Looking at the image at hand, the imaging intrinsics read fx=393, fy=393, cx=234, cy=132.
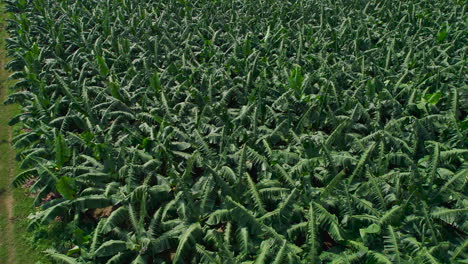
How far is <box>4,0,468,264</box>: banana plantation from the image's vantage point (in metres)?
6.12

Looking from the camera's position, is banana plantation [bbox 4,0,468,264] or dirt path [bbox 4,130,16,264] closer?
banana plantation [bbox 4,0,468,264]

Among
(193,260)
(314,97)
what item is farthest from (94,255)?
(314,97)

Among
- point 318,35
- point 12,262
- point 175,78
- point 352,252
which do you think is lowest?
point 12,262

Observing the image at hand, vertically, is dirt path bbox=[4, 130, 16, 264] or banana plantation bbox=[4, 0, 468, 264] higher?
banana plantation bbox=[4, 0, 468, 264]

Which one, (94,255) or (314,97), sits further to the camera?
(314,97)

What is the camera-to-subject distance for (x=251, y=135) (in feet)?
26.0

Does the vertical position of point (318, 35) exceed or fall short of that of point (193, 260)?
it exceeds it

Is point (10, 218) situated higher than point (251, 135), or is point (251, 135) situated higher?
point (251, 135)

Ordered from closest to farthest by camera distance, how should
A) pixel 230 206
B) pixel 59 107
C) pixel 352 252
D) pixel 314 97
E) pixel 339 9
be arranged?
pixel 352 252 < pixel 230 206 < pixel 314 97 < pixel 59 107 < pixel 339 9

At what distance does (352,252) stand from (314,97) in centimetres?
374

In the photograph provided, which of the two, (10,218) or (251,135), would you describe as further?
(251,135)

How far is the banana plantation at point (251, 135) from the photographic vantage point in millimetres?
6121

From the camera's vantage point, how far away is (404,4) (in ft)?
42.6

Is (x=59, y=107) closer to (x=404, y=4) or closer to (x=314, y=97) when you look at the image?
(x=314, y=97)
